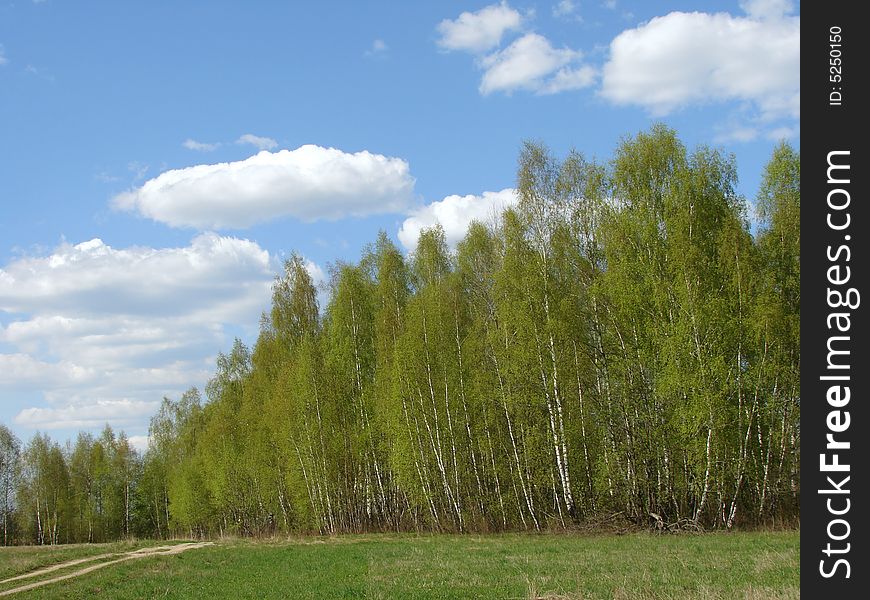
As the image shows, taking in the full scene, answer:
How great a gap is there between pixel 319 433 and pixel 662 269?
2175 centimetres

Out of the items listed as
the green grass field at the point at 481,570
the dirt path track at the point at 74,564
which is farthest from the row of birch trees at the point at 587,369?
the dirt path track at the point at 74,564

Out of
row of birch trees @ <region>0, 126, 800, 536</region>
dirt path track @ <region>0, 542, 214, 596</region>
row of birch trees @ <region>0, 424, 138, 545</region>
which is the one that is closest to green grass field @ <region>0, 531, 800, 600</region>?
dirt path track @ <region>0, 542, 214, 596</region>

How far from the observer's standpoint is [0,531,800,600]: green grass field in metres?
14.3

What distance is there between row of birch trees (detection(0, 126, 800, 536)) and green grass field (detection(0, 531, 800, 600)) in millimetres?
3606

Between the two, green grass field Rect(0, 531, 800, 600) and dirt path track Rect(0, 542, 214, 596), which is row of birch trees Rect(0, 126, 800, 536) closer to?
green grass field Rect(0, 531, 800, 600)
